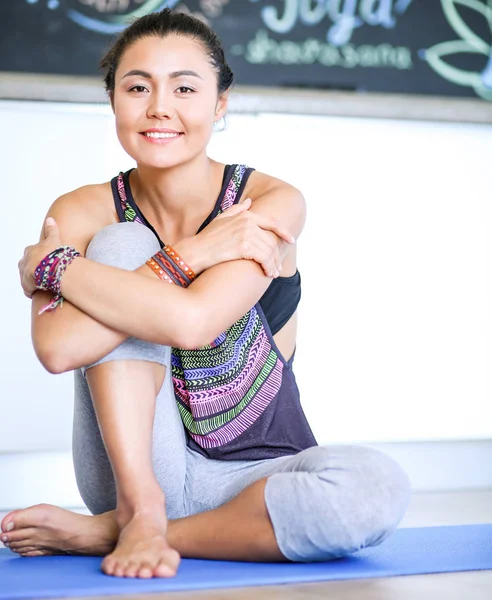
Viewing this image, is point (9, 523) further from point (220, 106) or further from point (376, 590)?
point (220, 106)

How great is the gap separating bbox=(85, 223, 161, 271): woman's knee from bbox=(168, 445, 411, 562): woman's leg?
0.40 m

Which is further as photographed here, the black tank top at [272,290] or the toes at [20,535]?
the black tank top at [272,290]

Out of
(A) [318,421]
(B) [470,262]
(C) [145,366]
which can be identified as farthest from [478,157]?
(C) [145,366]

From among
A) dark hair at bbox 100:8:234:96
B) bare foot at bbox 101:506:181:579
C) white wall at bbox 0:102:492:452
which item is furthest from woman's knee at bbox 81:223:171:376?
white wall at bbox 0:102:492:452

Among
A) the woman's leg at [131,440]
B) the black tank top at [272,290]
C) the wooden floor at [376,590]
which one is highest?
the black tank top at [272,290]

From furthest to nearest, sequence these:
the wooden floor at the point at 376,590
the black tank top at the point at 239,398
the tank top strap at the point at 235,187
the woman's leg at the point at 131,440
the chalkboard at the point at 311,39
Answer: the chalkboard at the point at 311,39 < the tank top strap at the point at 235,187 < the black tank top at the point at 239,398 < the woman's leg at the point at 131,440 < the wooden floor at the point at 376,590

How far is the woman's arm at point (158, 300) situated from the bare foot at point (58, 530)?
294 millimetres

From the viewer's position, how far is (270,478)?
1.30m

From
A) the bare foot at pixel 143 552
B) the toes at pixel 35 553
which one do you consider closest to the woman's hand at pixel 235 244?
the bare foot at pixel 143 552

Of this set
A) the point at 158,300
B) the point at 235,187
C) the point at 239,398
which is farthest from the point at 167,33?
the point at 239,398

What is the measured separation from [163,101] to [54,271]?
38cm

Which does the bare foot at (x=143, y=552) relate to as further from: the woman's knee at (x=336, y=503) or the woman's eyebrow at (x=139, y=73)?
the woman's eyebrow at (x=139, y=73)

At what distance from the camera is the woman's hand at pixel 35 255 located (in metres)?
1.41

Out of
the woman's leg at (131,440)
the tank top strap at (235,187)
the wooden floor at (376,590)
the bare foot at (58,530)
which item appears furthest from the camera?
the tank top strap at (235,187)
